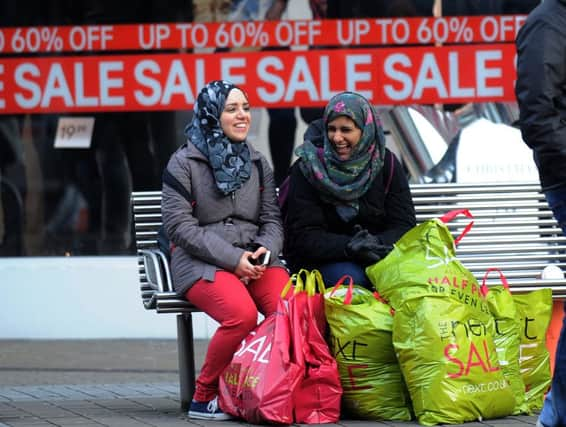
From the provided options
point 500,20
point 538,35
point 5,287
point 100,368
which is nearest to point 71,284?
point 5,287

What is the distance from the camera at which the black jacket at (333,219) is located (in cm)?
598

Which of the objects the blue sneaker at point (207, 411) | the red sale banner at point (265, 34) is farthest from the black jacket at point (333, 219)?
the red sale banner at point (265, 34)

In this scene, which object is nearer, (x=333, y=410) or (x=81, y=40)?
(x=333, y=410)

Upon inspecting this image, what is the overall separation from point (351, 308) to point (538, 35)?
140cm

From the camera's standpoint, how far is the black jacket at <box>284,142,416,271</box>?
598 cm

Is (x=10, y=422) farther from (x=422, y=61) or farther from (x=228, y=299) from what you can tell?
(x=422, y=61)

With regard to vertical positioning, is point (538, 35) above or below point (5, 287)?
above

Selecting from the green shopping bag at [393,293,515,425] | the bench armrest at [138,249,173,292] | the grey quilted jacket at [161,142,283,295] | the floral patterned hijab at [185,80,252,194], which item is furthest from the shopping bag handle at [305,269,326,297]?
the bench armrest at [138,249,173,292]

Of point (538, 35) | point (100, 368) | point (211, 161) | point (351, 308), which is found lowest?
point (100, 368)

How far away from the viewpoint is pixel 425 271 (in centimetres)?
561

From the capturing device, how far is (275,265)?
237 inches

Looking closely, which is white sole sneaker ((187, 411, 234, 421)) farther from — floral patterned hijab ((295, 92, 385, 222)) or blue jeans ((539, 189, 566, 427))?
blue jeans ((539, 189, 566, 427))

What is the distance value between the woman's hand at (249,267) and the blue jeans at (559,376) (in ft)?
4.42

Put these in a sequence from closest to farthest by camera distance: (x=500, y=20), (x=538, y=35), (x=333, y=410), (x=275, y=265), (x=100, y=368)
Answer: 1. (x=538, y=35)
2. (x=333, y=410)
3. (x=275, y=265)
4. (x=100, y=368)
5. (x=500, y=20)
